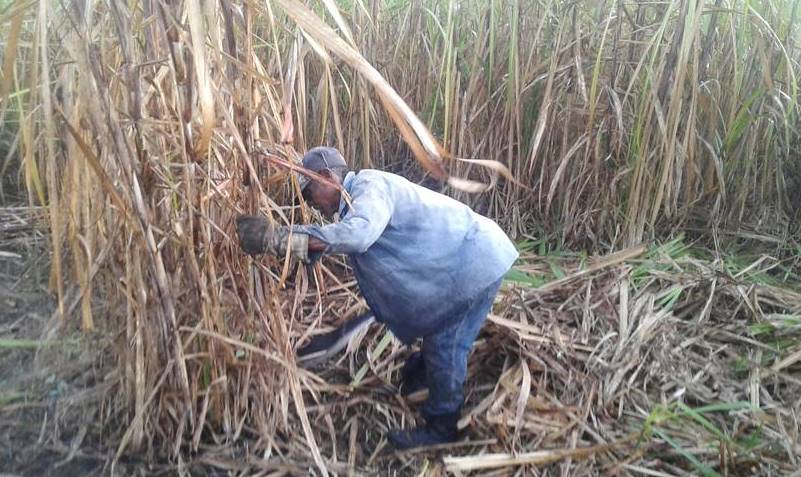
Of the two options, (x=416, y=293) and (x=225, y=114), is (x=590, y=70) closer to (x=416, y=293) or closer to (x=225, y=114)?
(x=416, y=293)

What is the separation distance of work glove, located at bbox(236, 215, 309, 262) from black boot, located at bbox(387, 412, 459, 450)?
0.65 m

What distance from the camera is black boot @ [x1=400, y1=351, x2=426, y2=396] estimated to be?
2.18 metres

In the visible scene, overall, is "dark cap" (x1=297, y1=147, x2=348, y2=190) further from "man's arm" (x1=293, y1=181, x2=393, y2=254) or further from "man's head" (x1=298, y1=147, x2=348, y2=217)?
"man's arm" (x1=293, y1=181, x2=393, y2=254)

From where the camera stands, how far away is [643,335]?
222 cm

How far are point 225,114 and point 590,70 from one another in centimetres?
178

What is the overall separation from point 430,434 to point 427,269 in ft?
1.51

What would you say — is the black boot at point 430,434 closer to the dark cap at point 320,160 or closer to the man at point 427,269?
the man at point 427,269

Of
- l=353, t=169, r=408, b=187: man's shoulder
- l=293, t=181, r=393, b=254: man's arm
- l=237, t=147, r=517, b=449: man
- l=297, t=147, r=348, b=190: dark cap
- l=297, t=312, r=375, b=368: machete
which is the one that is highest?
l=297, t=147, r=348, b=190: dark cap

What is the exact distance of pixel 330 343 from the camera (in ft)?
7.32

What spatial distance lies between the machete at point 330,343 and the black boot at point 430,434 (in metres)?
0.34

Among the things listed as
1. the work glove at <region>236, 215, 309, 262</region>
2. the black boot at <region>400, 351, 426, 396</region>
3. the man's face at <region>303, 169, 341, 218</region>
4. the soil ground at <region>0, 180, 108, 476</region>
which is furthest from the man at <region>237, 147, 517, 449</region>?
the soil ground at <region>0, 180, 108, 476</region>

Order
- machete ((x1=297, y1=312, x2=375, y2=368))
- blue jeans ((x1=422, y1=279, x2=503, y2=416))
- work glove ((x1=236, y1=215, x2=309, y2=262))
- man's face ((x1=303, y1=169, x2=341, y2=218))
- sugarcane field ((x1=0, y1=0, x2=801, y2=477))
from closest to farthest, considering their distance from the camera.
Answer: sugarcane field ((x1=0, y1=0, x2=801, y2=477)) → work glove ((x1=236, y1=215, x2=309, y2=262)) → man's face ((x1=303, y1=169, x2=341, y2=218)) → blue jeans ((x1=422, y1=279, x2=503, y2=416)) → machete ((x1=297, y1=312, x2=375, y2=368))

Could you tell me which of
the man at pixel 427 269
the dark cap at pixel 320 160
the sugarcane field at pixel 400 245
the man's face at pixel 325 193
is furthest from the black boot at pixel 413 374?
the dark cap at pixel 320 160

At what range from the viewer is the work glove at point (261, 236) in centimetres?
163
